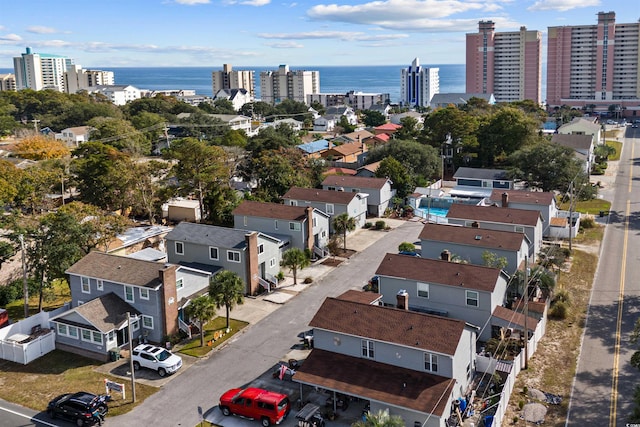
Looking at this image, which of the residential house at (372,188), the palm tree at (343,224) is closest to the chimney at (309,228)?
the palm tree at (343,224)

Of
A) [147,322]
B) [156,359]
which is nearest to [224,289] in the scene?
[147,322]

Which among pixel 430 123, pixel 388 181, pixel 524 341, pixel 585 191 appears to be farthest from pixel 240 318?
pixel 430 123

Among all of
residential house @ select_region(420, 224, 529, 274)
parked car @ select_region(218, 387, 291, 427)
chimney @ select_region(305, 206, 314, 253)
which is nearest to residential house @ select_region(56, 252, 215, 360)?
parked car @ select_region(218, 387, 291, 427)

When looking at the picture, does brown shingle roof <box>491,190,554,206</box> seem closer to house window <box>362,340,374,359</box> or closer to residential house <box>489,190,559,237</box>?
residential house <box>489,190,559,237</box>

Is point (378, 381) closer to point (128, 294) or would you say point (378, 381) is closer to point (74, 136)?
point (128, 294)

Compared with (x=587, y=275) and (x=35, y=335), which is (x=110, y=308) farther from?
(x=587, y=275)

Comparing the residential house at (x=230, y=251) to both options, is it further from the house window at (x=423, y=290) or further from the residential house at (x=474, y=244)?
the house window at (x=423, y=290)
